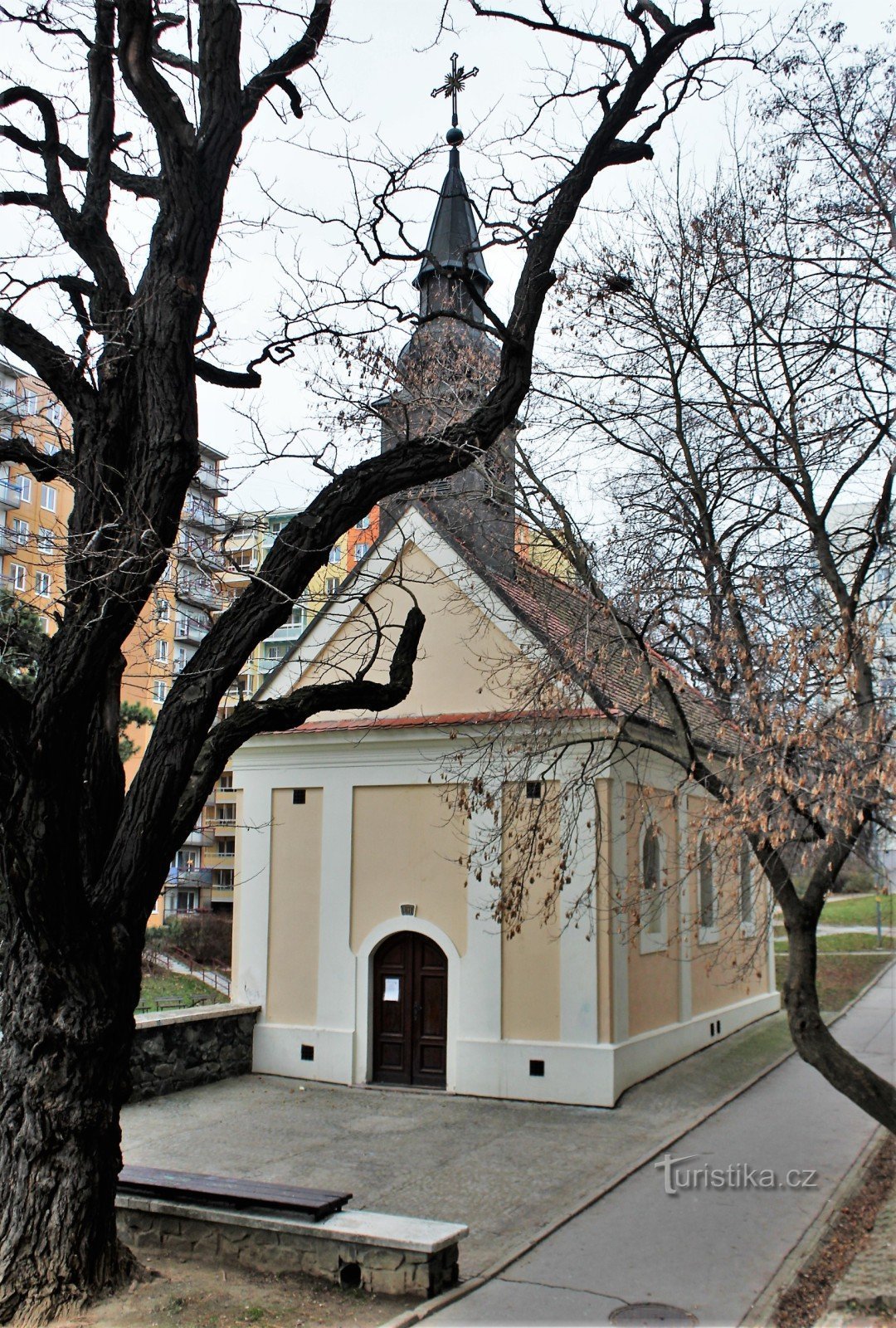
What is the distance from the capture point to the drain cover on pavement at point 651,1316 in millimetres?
7719

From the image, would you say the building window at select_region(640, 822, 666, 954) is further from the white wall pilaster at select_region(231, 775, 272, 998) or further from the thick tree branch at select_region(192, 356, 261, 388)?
the thick tree branch at select_region(192, 356, 261, 388)

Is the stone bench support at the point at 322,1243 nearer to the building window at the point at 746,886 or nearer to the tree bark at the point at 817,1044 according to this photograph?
the tree bark at the point at 817,1044

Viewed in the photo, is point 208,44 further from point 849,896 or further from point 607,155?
point 849,896

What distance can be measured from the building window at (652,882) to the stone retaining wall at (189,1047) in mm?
6429

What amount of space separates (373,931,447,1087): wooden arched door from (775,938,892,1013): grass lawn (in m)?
9.77

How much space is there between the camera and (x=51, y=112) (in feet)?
29.0

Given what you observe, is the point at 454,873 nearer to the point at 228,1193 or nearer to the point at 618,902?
the point at 618,902

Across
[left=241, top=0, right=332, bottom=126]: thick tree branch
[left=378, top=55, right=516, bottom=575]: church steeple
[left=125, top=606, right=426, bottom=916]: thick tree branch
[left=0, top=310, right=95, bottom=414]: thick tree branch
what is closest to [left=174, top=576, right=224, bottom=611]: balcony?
[left=125, top=606, right=426, bottom=916]: thick tree branch

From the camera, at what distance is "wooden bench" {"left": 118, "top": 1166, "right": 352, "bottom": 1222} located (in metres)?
8.35

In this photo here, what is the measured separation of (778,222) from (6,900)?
9120mm

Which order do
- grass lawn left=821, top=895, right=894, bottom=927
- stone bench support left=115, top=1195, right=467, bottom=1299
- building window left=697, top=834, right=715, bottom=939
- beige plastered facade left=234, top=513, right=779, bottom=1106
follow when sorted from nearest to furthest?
stone bench support left=115, top=1195, right=467, bottom=1299 → beige plastered facade left=234, top=513, right=779, bottom=1106 → building window left=697, top=834, right=715, bottom=939 → grass lawn left=821, top=895, right=894, bottom=927

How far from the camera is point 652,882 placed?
18.5m

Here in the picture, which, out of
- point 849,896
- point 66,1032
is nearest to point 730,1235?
point 66,1032

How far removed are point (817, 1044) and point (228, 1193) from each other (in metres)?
4.90
